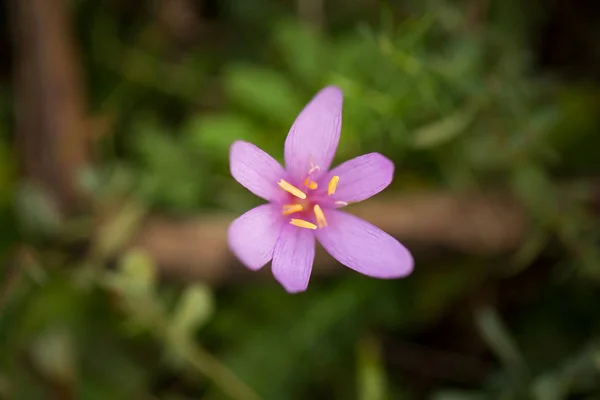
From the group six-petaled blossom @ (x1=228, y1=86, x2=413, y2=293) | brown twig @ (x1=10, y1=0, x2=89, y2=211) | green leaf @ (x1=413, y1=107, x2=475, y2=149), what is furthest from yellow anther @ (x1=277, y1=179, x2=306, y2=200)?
brown twig @ (x1=10, y1=0, x2=89, y2=211)

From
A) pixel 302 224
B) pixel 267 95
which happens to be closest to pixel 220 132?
pixel 267 95

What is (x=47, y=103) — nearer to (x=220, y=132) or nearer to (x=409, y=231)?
(x=220, y=132)

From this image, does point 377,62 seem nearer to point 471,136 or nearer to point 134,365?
point 471,136

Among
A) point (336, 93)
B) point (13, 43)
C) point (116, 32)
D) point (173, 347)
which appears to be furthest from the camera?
point (116, 32)

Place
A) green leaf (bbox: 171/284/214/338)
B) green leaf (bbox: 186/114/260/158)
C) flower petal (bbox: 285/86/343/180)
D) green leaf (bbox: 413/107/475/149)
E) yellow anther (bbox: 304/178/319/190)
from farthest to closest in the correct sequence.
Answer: green leaf (bbox: 186/114/260/158)
green leaf (bbox: 413/107/475/149)
green leaf (bbox: 171/284/214/338)
yellow anther (bbox: 304/178/319/190)
flower petal (bbox: 285/86/343/180)

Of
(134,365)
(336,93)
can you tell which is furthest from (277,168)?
(134,365)

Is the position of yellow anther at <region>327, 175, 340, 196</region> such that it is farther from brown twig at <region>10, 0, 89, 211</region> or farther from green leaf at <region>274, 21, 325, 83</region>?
brown twig at <region>10, 0, 89, 211</region>

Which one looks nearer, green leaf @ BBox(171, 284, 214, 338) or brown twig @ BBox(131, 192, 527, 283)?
green leaf @ BBox(171, 284, 214, 338)

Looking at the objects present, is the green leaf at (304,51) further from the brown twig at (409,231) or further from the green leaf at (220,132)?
the brown twig at (409,231)
